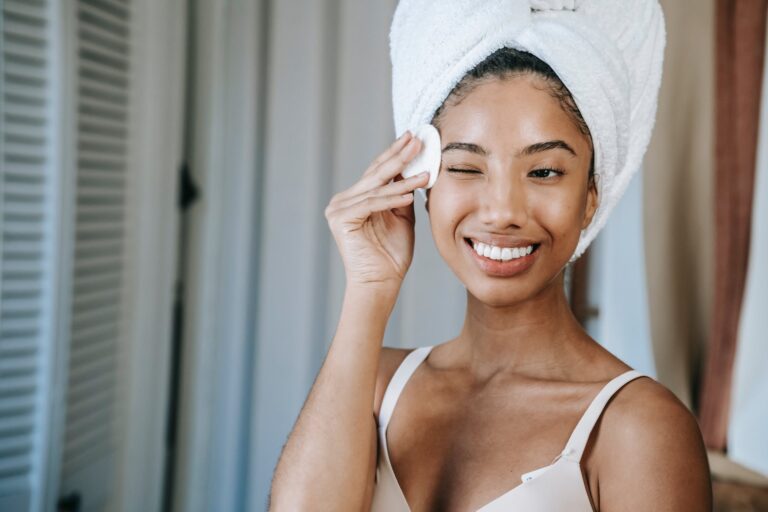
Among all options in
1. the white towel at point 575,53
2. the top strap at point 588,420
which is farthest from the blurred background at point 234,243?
the top strap at point 588,420

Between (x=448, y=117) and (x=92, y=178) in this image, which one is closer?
(x=448, y=117)

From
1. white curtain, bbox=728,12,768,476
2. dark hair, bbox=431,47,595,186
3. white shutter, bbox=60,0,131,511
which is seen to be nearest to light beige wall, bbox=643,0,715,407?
white curtain, bbox=728,12,768,476

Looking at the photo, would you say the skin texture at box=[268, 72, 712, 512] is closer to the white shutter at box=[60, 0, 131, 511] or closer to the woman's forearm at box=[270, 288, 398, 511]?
the woman's forearm at box=[270, 288, 398, 511]

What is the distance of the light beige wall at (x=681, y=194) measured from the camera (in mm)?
1877

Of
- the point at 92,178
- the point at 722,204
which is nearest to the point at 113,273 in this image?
the point at 92,178

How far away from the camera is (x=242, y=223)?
227 cm

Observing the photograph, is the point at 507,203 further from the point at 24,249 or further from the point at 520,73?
the point at 24,249

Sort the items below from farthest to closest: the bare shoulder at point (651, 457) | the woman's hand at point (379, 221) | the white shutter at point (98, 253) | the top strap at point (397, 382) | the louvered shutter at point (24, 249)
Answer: the white shutter at point (98, 253), the louvered shutter at point (24, 249), the top strap at point (397, 382), the woman's hand at point (379, 221), the bare shoulder at point (651, 457)

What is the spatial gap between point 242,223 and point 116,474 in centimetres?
73

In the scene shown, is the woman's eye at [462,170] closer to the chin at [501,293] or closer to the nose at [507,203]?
the nose at [507,203]

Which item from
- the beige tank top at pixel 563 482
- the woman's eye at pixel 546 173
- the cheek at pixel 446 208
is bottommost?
the beige tank top at pixel 563 482

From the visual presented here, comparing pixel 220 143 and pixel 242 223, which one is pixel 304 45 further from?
pixel 242 223

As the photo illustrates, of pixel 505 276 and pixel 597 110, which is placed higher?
pixel 597 110

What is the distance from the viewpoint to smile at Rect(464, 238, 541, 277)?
113cm
